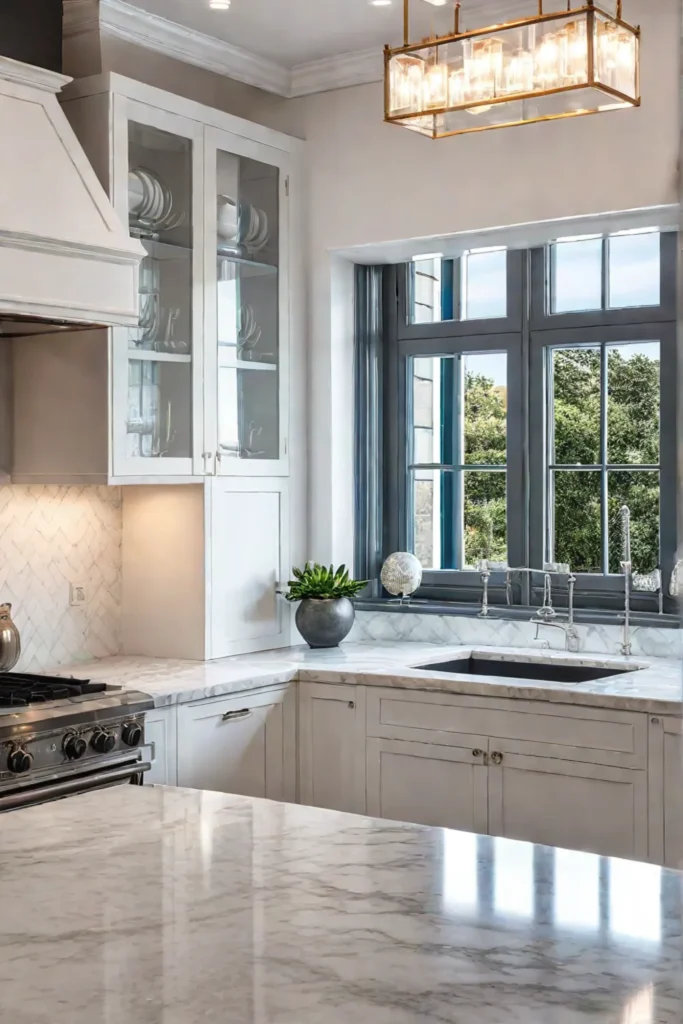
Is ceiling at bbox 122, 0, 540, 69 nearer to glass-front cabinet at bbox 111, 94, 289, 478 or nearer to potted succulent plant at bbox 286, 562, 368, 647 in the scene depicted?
glass-front cabinet at bbox 111, 94, 289, 478

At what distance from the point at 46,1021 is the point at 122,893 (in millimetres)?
381

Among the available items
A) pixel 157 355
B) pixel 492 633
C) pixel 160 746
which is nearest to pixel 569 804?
pixel 492 633

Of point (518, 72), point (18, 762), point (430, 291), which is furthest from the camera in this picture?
point (430, 291)

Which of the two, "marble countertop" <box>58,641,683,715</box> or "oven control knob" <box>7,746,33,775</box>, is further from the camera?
"marble countertop" <box>58,641,683,715</box>

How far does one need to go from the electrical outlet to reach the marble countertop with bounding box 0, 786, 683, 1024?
233 centimetres

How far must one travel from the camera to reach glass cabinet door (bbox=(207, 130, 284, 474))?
423cm

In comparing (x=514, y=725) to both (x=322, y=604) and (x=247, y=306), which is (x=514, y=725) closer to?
(x=322, y=604)

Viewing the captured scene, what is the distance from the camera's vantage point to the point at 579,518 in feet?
15.2

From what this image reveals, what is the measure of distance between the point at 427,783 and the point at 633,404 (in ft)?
5.61

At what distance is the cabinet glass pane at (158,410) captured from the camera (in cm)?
389

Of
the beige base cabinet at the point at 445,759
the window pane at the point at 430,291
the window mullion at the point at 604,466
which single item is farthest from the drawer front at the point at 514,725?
the window pane at the point at 430,291

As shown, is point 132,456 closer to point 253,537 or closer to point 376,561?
point 253,537

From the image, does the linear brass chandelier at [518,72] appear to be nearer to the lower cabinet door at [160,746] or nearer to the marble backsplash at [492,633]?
the lower cabinet door at [160,746]

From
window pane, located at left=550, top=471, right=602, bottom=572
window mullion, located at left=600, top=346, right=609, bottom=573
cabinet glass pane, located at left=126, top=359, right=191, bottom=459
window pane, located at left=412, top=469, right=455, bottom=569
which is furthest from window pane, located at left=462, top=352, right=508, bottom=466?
cabinet glass pane, located at left=126, top=359, right=191, bottom=459
